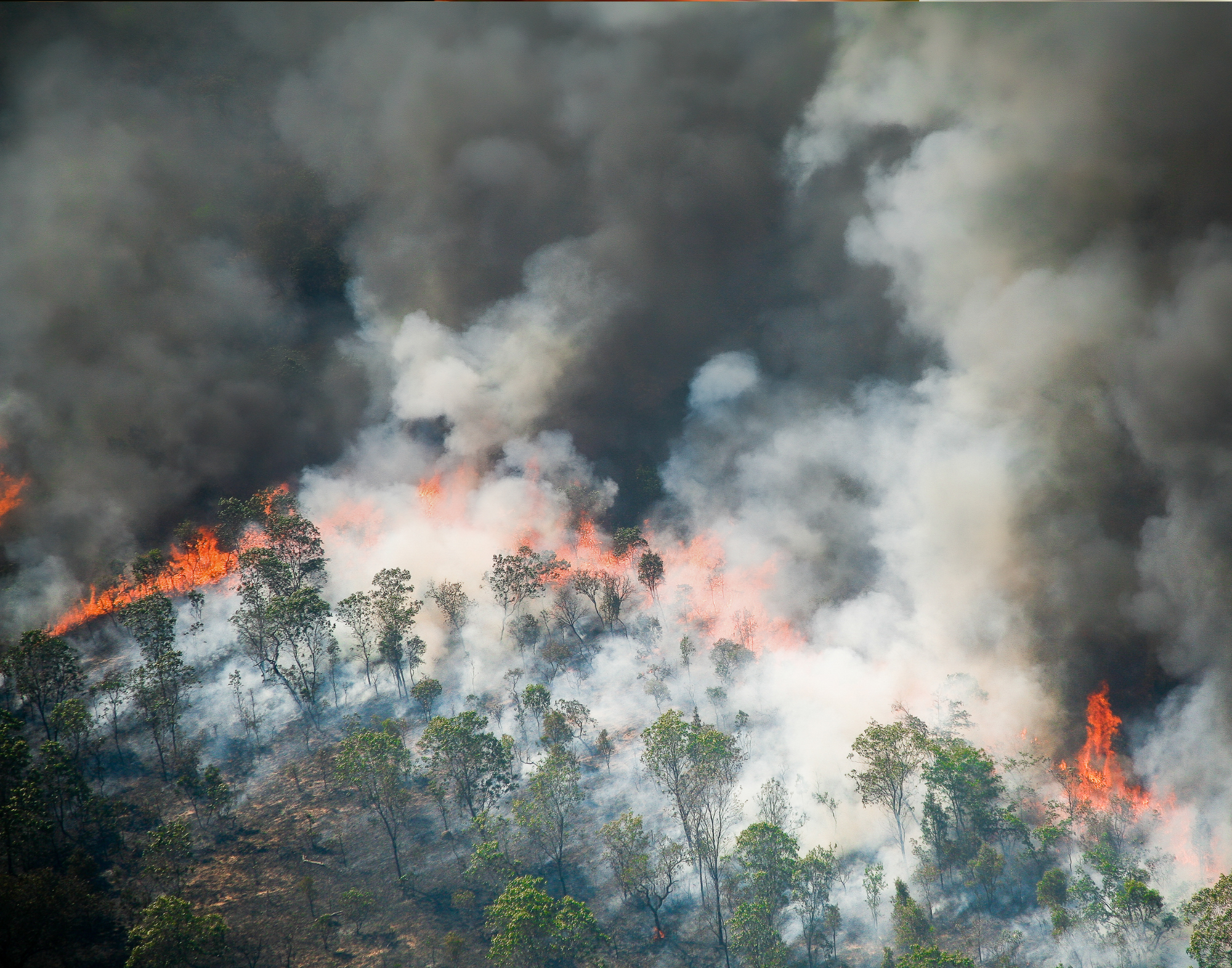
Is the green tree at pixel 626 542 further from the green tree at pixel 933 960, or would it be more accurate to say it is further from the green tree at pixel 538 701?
the green tree at pixel 933 960

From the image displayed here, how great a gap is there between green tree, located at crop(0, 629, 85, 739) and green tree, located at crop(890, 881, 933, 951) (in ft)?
222

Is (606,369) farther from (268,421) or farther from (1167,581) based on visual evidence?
(1167,581)

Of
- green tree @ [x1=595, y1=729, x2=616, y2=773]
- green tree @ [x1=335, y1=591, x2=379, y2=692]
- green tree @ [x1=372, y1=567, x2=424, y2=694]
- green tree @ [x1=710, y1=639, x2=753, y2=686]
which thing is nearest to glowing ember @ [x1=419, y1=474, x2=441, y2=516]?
green tree @ [x1=372, y1=567, x2=424, y2=694]

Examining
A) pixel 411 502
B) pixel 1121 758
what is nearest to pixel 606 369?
pixel 411 502

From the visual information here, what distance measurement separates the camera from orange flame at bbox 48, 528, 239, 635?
262 feet

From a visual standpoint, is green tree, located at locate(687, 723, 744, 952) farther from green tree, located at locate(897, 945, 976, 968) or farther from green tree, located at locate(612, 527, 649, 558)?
green tree, located at locate(612, 527, 649, 558)

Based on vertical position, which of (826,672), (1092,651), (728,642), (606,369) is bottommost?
(1092,651)

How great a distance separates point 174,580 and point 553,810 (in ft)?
166

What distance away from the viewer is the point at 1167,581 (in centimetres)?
7169

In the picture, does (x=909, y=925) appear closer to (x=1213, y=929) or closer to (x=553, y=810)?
(x=1213, y=929)

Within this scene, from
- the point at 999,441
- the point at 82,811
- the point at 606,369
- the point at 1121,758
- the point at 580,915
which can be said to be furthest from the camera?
the point at 606,369

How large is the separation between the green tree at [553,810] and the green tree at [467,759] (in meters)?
2.75

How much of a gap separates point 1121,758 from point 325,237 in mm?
124441

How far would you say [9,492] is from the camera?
293 ft
